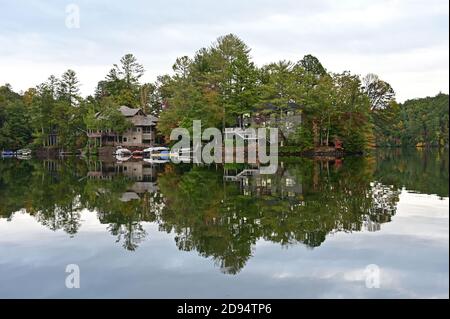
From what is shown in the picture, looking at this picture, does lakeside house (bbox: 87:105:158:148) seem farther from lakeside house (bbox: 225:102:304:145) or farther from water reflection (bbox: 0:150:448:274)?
water reflection (bbox: 0:150:448:274)

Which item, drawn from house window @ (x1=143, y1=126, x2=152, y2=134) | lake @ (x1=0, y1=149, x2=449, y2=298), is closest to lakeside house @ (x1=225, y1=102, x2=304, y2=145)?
house window @ (x1=143, y1=126, x2=152, y2=134)

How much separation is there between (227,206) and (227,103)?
32.9 m

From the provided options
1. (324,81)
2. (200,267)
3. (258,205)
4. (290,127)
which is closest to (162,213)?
(258,205)

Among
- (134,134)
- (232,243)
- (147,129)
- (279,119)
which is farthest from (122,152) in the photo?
(232,243)

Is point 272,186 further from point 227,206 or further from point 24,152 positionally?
point 24,152

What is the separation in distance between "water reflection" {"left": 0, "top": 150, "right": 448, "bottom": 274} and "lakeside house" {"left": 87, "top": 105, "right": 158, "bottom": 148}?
43.7m

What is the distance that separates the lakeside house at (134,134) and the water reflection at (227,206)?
4373 centimetres

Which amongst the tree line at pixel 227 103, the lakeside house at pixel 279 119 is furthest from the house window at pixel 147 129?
the lakeside house at pixel 279 119

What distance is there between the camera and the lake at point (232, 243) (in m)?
6.79

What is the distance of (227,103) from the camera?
45.8 meters

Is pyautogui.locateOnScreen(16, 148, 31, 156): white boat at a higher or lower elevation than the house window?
lower

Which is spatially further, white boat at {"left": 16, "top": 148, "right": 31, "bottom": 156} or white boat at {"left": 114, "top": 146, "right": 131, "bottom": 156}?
white boat at {"left": 16, "top": 148, "right": 31, "bottom": 156}

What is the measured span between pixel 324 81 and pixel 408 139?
145ft

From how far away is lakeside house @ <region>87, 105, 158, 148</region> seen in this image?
6600cm
